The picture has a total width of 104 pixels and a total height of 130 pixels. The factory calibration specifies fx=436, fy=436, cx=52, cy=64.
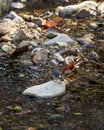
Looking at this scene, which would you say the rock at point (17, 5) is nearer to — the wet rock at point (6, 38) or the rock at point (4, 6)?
the rock at point (4, 6)

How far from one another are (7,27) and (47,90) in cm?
244

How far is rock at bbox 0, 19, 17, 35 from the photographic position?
664 centimetres

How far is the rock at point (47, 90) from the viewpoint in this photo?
177 inches

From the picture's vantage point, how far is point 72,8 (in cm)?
819

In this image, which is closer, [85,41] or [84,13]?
[85,41]

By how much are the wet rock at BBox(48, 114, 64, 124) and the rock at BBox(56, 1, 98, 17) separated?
13.8ft

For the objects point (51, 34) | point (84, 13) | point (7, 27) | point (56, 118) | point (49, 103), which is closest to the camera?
point (56, 118)

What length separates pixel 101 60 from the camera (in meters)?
5.56

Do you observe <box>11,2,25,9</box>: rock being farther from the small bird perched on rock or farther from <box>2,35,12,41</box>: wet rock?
the small bird perched on rock

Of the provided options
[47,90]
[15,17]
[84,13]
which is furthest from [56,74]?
[84,13]

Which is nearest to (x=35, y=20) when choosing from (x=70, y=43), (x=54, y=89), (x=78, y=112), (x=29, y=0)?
(x=70, y=43)

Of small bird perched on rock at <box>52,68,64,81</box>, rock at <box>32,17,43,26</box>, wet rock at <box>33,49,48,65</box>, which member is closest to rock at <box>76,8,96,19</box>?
rock at <box>32,17,43,26</box>

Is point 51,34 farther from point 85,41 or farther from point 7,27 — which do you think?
point 7,27

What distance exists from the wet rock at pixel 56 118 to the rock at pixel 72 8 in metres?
4.22
